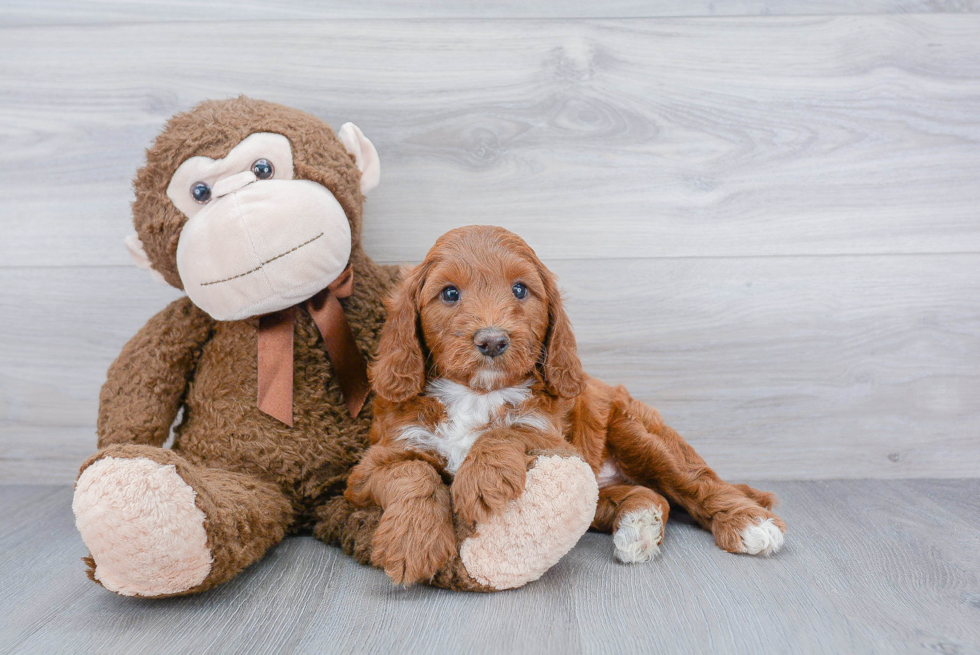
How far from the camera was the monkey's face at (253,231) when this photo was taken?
1552 millimetres

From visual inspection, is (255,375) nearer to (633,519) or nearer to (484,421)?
(484,421)

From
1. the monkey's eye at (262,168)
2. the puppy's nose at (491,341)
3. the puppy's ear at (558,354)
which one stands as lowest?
the puppy's ear at (558,354)

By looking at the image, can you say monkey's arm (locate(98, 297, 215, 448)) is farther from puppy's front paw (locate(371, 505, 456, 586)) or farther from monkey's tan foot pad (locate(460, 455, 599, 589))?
monkey's tan foot pad (locate(460, 455, 599, 589))

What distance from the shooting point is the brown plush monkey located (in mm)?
1362

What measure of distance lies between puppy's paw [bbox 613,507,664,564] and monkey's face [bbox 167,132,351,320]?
89 cm

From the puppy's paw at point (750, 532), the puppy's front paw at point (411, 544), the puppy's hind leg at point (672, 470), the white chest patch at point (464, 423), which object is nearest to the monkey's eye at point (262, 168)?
the white chest patch at point (464, 423)

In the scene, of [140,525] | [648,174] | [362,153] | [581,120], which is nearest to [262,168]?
[362,153]

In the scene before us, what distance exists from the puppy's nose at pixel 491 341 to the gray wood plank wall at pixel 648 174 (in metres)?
0.80

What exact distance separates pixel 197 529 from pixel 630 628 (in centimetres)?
81

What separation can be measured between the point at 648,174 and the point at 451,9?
2.46 feet

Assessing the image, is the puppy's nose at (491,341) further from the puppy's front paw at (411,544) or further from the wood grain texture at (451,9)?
the wood grain texture at (451,9)

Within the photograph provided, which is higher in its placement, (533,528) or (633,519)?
(533,528)

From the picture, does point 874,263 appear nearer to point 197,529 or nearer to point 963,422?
point 963,422

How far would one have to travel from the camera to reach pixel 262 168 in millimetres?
1638
